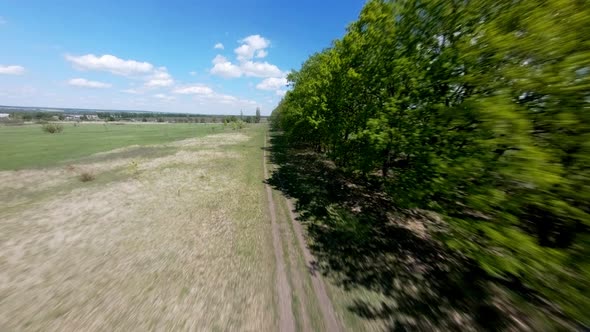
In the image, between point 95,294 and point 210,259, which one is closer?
point 95,294

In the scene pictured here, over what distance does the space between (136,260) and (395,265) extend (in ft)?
31.2

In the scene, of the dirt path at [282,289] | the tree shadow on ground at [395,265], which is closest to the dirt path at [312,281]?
the dirt path at [282,289]

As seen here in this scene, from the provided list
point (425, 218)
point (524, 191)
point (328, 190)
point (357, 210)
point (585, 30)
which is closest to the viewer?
point (585, 30)

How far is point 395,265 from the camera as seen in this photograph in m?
7.85

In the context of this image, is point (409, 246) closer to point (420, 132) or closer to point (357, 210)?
point (357, 210)

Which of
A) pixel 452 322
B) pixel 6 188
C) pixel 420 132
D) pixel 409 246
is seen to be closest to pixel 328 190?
pixel 409 246

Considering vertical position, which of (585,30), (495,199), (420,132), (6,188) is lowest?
(6,188)

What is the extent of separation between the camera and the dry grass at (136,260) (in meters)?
5.82

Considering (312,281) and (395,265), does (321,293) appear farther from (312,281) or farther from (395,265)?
(395,265)

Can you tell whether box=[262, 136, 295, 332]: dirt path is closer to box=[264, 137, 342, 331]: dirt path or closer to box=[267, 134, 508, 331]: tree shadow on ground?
box=[264, 137, 342, 331]: dirt path

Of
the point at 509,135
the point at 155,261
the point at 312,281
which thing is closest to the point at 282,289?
the point at 312,281

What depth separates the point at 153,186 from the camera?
16.9 m

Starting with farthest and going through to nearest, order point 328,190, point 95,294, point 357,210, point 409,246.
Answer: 1. point 328,190
2. point 357,210
3. point 409,246
4. point 95,294

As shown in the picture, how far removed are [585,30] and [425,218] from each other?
9.69 metres
